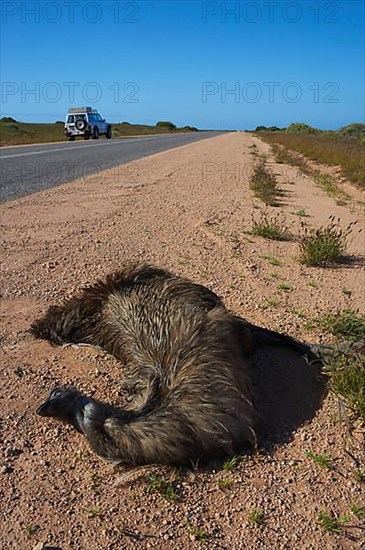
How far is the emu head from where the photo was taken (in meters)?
2.90

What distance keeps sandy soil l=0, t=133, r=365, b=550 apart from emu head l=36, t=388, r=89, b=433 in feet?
0.49

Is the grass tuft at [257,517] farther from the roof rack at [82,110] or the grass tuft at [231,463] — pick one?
the roof rack at [82,110]

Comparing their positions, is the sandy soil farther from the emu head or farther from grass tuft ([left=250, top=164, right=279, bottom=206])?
grass tuft ([left=250, top=164, right=279, bottom=206])

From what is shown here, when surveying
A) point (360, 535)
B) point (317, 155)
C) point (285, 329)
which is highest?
point (317, 155)

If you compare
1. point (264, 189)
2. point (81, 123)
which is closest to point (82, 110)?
point (81, 123)

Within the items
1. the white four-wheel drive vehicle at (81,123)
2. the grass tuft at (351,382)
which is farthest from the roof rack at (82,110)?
the grass tuft at (351,382)

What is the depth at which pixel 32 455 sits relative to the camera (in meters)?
2.91

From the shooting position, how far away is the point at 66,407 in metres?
2.93

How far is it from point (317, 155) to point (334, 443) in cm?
2301

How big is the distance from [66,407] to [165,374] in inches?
20.6

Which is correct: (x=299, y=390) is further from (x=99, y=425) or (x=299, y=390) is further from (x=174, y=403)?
(x=99, y=425)

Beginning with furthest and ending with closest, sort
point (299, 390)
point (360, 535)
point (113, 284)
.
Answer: point (113, 284) < point (299, 390) < point (360, 535)

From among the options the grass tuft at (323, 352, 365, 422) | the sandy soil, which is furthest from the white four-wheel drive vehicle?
the grass tuft at (323, 352, 365, 422)

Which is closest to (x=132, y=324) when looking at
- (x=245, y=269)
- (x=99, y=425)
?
(x=99, y=425)
